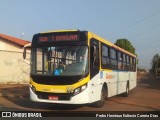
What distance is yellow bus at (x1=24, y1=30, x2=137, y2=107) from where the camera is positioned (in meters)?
11.8

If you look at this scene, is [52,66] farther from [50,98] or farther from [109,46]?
[109,46]

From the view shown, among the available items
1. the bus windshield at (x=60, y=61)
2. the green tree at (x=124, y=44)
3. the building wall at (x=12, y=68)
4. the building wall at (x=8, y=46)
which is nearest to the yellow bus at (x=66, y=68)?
the bus windshield at (x=60, y=61)

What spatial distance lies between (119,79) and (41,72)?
22.5ft

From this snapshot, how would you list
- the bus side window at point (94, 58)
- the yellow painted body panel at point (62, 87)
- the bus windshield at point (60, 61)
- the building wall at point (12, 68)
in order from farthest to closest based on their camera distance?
1. the building wall at point (12, 68)
2. the bus side window at point (94, 58)
3. the bus windshield at point (60, 61)
4. the yellow painted body panel at point (62, 87)

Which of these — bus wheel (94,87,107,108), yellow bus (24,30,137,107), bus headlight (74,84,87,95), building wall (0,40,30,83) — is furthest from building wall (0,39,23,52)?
bus headlight (74,84,87,95)

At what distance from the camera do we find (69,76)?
1181 cm

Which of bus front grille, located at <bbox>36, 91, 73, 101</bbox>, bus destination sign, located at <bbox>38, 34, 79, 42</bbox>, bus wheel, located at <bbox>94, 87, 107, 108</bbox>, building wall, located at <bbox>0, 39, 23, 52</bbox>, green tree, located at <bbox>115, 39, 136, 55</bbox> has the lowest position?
bus wheel, located at <bbox>94, 87, 107, 108</bbox>

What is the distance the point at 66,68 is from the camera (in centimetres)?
1199

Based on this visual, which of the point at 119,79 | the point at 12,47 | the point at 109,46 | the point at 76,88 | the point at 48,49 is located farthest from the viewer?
the point at 12,47

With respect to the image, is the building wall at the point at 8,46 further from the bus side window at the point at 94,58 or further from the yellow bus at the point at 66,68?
the bus side window at the point at 94,58

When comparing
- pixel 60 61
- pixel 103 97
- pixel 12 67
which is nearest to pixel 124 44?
pixel 12 67

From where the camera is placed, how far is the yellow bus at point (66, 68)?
11.8 m

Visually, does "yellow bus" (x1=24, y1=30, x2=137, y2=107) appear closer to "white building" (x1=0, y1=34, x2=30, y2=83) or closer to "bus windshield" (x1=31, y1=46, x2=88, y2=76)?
"bus windshield" (x1=31, y1=46, x2=88, y2=76)

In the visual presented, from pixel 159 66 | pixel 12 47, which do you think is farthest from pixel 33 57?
pixel 159 66
